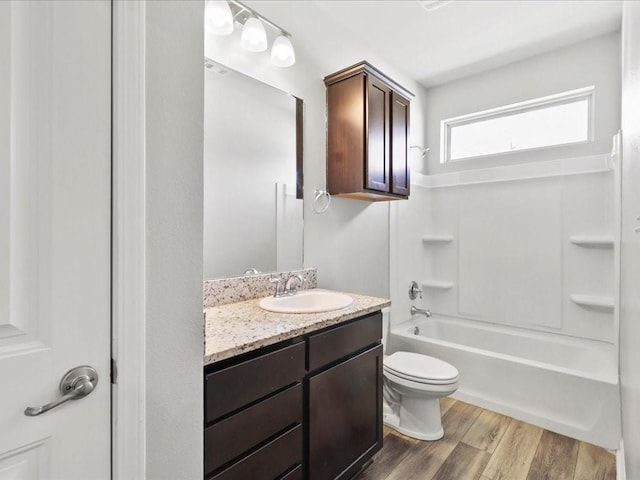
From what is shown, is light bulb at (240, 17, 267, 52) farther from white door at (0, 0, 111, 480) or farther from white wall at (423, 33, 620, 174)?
white wall at (423, 33, 620, 174)

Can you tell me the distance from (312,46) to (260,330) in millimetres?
1854

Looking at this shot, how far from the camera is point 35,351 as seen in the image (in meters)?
0.63

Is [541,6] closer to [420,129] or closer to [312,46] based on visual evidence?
[420,129]

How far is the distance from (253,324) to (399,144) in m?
1.74

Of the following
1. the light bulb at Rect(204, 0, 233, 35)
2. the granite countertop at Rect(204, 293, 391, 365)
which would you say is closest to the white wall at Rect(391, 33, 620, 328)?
the granite countertop at Rect(204, 293, 391, 365)

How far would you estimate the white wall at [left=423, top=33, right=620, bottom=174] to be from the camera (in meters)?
2.44

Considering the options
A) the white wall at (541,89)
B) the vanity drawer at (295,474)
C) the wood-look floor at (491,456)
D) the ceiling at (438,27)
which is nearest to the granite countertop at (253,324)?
the vanity drawer at (295,474)

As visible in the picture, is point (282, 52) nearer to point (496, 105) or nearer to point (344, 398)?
point (344, 398)

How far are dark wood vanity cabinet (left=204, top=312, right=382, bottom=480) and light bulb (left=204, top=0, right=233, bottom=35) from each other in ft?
4.92

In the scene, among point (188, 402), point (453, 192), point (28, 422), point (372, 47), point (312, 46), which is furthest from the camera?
point (453, 192)

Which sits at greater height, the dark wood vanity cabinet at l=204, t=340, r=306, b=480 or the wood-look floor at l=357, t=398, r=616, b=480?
the dark wood vanity cabinet at l=204, t=340, r=306, b=480

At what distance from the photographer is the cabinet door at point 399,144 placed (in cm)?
231

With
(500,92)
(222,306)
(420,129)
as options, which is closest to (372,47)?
(420,129)

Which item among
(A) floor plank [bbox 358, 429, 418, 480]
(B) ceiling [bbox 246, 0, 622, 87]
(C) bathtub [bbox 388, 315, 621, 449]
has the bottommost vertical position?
(A) floor plank [bbox 358, 429, 418, 480]
